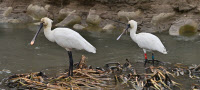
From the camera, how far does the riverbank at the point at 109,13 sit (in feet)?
50.9

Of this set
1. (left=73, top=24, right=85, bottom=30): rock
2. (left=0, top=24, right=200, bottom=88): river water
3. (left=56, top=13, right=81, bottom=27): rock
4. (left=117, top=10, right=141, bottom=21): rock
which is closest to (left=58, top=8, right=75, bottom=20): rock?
(left=56, top=13, right=81, bottom=27): rock

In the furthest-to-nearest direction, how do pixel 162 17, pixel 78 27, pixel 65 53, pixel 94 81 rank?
pixel 78 27 → pixel 162 17 → pixel 65 53 → pixel 94 81

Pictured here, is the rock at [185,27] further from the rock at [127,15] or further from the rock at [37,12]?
the rock at [37,12]

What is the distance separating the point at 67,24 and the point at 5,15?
576 centimetres

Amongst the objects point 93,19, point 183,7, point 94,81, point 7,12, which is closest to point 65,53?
point 94,81

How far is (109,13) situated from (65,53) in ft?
25.3

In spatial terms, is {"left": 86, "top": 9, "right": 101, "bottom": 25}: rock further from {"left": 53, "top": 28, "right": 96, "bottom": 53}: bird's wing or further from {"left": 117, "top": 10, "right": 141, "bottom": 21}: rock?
{"left": 53, "top": 28, "right": 96, "bottom": 53}: bird's wing

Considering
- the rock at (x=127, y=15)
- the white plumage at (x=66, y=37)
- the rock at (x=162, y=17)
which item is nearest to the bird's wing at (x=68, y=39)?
the white plumage at (x=66, y=37)

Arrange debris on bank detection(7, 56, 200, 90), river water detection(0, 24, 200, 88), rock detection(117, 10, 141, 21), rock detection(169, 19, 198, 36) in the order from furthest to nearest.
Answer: rock detection(117, 10, 141, 21), rock detection(169, 19, 198, 36), river water detection(0, 24, 200, 88), debris on bank detection(7, 56, 200, 90)

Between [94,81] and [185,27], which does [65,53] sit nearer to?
[94,81]

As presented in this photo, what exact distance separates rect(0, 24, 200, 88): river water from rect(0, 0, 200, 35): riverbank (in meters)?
1.22

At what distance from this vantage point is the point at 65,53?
35.5ft

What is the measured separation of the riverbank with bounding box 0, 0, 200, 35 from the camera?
1550cm

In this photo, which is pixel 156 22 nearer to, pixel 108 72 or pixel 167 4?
pixel 167 4
